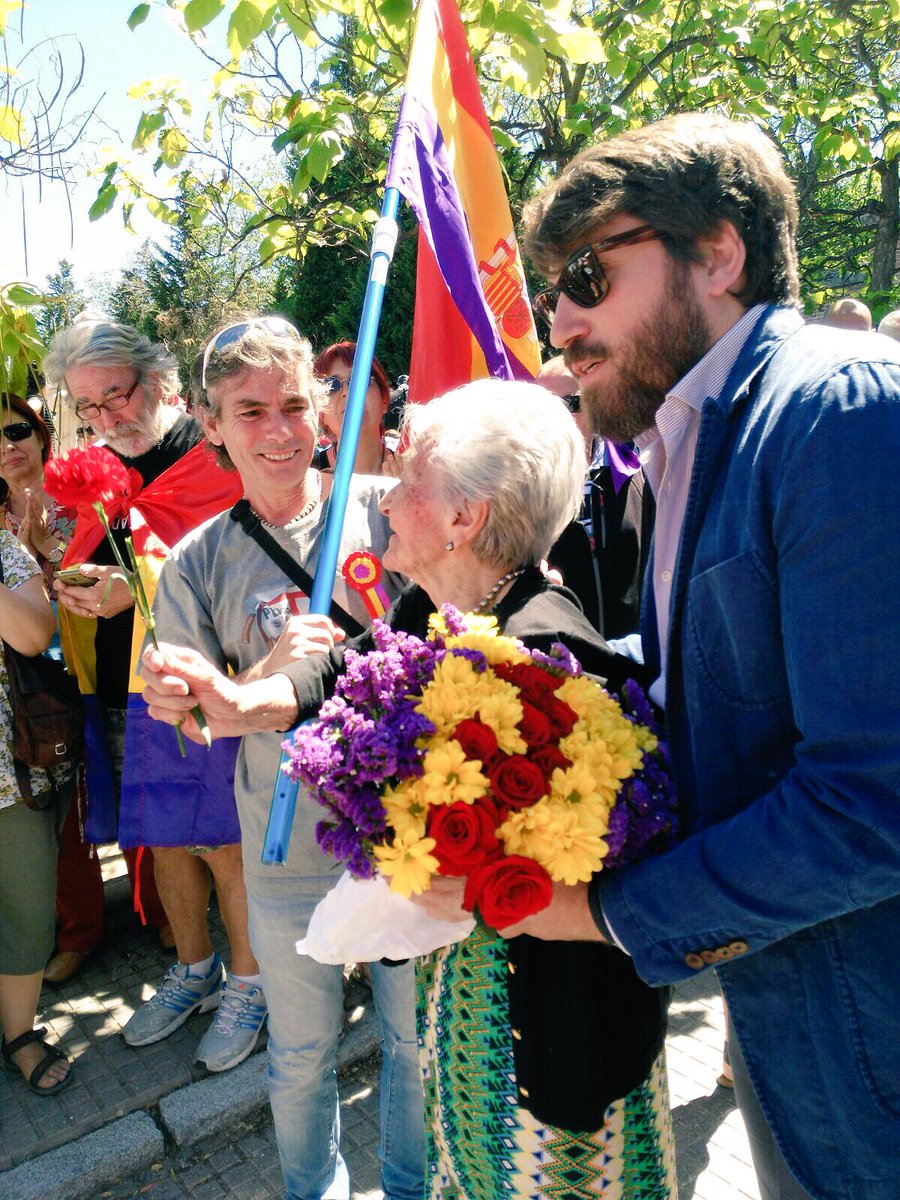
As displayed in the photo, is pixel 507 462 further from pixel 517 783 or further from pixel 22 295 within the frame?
pixel 22 295

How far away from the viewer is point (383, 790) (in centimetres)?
138

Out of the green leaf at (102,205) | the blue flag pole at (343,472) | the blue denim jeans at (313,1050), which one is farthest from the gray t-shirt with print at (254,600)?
the green leaf at (102,205)

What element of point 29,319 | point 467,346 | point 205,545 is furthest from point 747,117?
point 205,545

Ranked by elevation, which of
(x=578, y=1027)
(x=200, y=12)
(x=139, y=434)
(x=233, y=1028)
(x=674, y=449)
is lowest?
(x=233, y=1028)

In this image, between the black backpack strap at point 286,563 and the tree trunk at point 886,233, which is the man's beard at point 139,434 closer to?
the black backpack strap at point 286,563

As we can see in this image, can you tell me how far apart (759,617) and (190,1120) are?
2892mm

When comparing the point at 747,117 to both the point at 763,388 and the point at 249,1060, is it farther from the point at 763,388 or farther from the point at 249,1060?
the point at 249,1060

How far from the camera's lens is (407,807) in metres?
1.34

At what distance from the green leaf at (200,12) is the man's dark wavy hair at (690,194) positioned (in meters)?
2.35

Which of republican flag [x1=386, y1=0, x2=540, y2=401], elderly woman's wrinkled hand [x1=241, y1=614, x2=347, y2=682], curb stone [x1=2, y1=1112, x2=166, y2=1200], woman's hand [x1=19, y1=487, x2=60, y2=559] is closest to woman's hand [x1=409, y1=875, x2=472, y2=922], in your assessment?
elderly woman's wrinkled hand [x1=241, y1=614, x2=347, y2=682]

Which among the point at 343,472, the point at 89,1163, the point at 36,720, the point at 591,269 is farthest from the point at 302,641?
the point at 89,1163

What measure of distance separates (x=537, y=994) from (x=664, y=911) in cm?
34

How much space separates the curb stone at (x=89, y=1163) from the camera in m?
2.84

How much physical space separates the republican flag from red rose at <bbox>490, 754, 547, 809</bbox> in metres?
1.79
